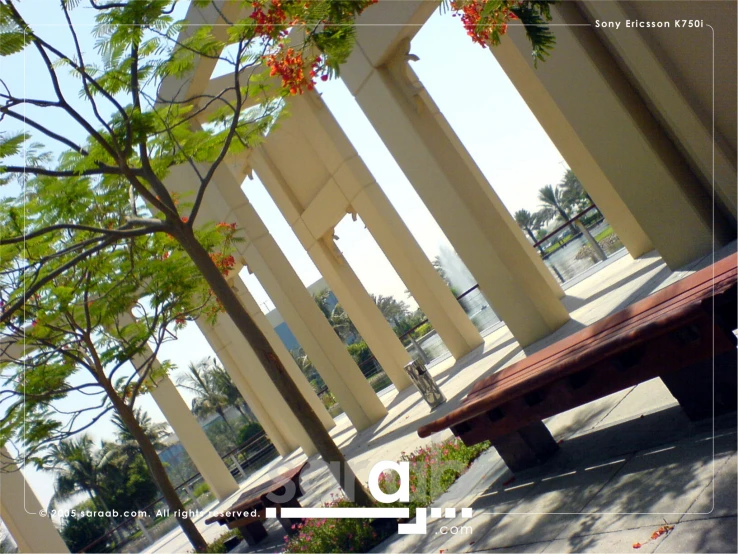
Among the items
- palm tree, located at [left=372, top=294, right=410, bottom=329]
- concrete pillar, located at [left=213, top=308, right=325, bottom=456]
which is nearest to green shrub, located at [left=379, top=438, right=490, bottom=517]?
concrete pillar, located at [left=213, top=308, right=325, bottom=456]

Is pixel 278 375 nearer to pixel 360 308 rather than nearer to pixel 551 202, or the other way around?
pixel 360 308

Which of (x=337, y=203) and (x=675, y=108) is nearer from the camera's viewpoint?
(x=675, y=108)

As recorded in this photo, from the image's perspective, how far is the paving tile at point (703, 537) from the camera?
3090mm

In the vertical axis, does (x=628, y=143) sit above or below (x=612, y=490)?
above

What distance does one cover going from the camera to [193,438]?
19016 mm

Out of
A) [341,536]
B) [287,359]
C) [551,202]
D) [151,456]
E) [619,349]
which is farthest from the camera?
[551,202]

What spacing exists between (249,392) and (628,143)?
17.2 m

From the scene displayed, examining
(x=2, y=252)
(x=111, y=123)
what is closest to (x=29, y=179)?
(x=2, y=252)

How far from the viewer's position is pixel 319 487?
36.8ft

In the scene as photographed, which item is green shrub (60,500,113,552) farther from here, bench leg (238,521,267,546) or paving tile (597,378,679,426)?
paving tile (597,378,679,426)

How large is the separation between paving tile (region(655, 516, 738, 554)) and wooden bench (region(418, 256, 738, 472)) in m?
1.04

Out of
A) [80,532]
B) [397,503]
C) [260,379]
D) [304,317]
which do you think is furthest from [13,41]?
[80,532]

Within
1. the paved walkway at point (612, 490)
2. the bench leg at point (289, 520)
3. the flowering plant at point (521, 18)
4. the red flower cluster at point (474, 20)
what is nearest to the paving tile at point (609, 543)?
the paved walkway at point (612, 490)

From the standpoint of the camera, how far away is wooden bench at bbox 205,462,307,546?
8430 millimetres
